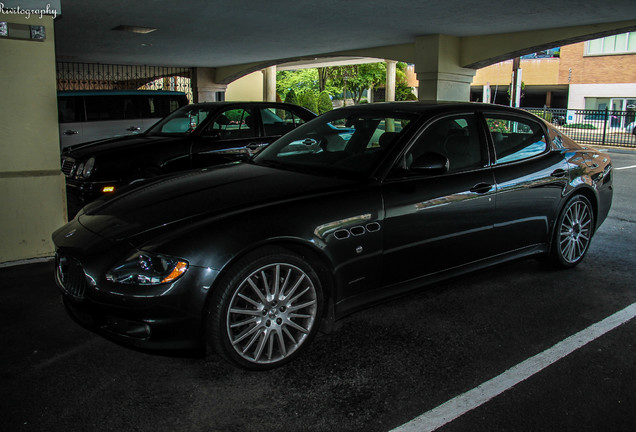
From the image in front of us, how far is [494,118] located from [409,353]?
220 cm

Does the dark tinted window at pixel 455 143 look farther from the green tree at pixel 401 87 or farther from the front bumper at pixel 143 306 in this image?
the green tree at pixel 401 87

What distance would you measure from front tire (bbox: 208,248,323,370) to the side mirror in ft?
3.56

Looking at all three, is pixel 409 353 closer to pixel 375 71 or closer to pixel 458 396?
pixel 458 396

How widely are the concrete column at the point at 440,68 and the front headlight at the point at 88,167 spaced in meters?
8.64

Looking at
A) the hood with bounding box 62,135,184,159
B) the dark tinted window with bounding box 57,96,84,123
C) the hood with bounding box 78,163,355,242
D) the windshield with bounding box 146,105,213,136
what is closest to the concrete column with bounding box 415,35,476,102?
the windshield with bounding box 146,105,213,136

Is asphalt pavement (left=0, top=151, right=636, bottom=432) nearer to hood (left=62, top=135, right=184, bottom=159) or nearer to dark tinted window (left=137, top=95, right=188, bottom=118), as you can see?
hood (left=62, top=135, right=184, bottom=159)

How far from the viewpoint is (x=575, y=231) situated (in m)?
5.22

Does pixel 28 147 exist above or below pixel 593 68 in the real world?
below

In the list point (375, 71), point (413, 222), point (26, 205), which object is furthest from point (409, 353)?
point (375, 71)

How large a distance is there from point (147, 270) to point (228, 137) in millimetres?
5034

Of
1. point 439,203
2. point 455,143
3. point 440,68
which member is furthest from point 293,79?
point 439,203

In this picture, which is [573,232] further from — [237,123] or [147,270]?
[237,123]

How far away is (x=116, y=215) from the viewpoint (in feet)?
11.6

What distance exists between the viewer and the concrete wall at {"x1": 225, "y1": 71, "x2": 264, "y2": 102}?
1239 inches
